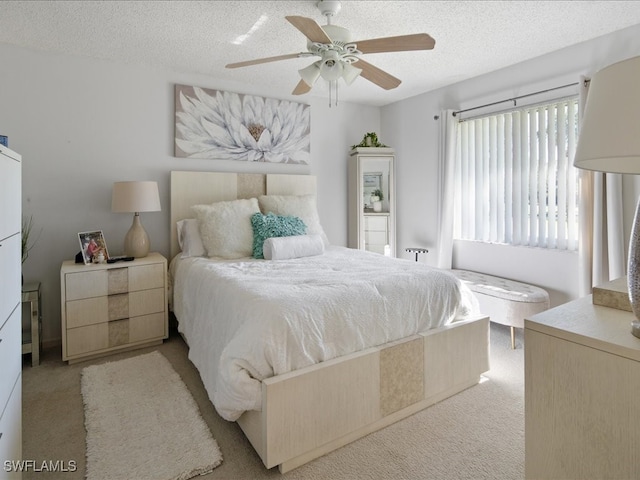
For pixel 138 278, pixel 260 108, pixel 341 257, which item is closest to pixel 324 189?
pixel 260 108

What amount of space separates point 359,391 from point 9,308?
1.50 m

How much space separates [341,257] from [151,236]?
1.85 m

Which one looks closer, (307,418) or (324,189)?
(307,418)

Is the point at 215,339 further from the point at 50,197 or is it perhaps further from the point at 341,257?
the point at 50,197

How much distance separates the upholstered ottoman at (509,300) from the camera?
2.75m

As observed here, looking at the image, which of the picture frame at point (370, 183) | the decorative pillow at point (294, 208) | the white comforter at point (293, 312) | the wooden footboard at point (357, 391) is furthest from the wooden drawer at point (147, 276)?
the picture frame at point (370, 183)

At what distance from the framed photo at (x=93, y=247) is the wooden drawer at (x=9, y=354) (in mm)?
1456

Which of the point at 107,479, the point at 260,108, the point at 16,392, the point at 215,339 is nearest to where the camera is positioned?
the point at 16,392

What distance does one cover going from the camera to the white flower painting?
3.39 metres

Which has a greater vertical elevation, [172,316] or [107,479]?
[172,316]

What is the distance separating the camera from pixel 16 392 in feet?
4.49

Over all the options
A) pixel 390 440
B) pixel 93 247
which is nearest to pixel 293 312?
pixel 390 440

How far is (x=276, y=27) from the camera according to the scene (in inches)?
97.0

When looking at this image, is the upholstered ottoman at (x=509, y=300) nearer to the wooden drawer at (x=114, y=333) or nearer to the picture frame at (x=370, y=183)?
the picture frame at (x=370, y=183)
